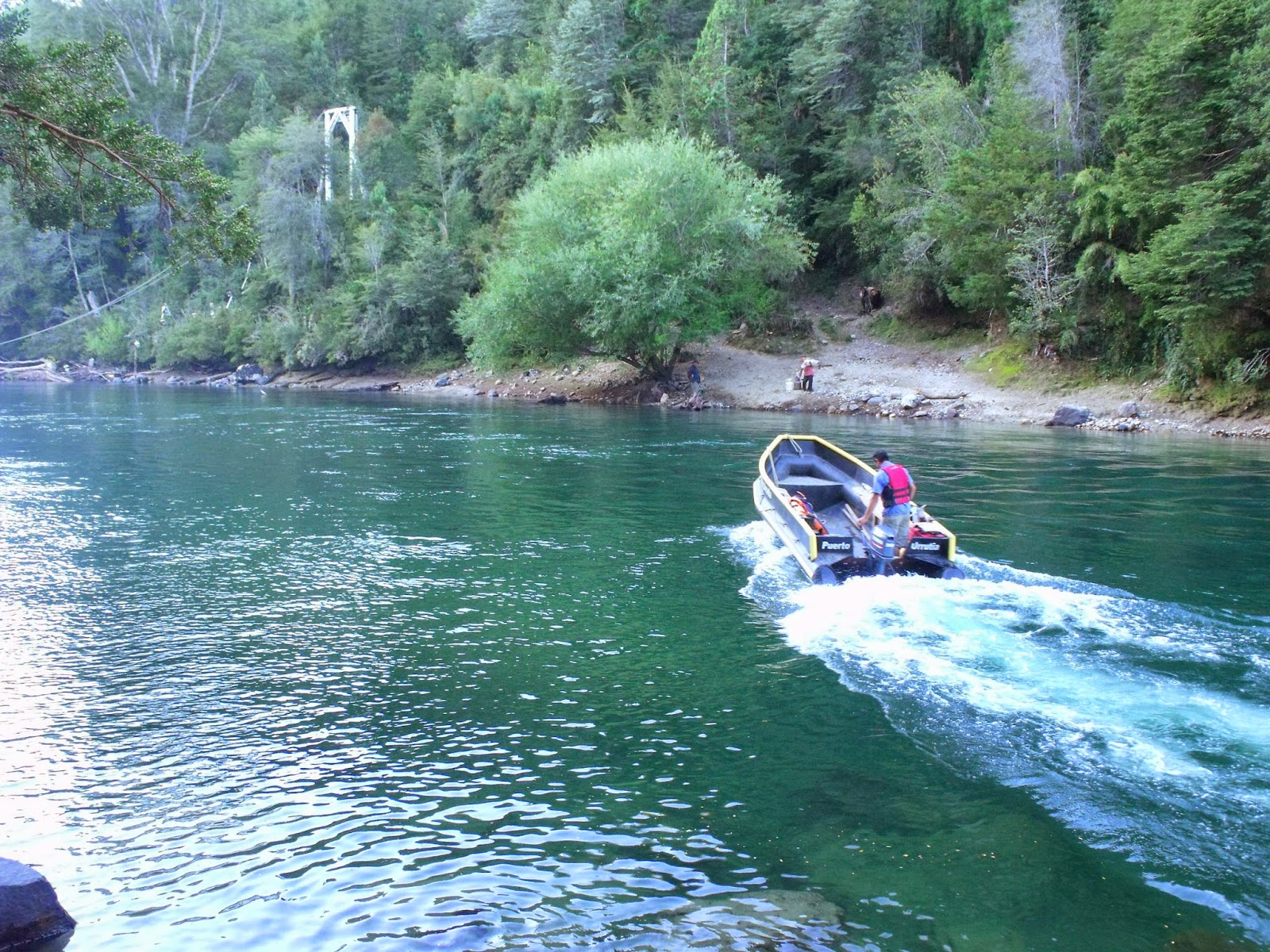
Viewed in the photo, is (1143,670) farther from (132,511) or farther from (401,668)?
(132,511)

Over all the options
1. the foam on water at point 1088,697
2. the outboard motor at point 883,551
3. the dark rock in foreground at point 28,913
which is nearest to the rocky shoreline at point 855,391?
the outboard motor at point 883,551

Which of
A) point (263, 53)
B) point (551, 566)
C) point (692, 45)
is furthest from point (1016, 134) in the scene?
point (263, 53)

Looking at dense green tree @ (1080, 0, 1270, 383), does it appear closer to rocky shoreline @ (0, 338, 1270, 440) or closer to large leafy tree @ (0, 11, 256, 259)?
rocky shoreline @ (0, 338, 1270, 440)

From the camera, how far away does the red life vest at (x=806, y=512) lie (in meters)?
13.9

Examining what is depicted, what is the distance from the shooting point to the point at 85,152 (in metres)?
12.8

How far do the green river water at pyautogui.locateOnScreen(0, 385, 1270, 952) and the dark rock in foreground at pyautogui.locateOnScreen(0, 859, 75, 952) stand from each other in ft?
0.48

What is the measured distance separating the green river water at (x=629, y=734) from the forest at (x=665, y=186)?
5700mm

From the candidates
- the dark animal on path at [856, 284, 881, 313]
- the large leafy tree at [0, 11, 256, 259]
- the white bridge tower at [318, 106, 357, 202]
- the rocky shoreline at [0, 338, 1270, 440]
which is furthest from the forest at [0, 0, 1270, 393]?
the rocky shoreline at [0, 338, 1270, 440]

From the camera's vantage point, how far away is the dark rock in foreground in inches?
200

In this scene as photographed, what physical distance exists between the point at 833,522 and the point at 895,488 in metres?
3.19

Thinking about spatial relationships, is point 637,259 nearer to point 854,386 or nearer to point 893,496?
point 854,386

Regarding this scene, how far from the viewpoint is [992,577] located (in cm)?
1303

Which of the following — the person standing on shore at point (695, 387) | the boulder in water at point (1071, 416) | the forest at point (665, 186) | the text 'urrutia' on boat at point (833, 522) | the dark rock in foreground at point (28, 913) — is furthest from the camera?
the person standing on shore at point (695, 387)

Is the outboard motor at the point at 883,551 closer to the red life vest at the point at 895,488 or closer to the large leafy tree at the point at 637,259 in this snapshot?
the red life vest at the point at 895,488
